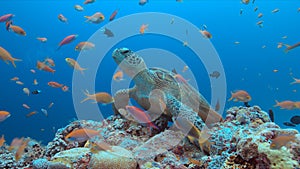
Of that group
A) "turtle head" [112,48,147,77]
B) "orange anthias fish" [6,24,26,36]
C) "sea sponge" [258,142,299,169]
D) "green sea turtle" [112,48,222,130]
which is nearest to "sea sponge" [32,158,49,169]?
"green sea turtle" [112,48,222,130]

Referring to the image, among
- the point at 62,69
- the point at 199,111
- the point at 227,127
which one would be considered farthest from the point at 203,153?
the point at 62,69

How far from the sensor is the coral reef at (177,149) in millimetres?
2111

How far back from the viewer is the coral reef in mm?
2111

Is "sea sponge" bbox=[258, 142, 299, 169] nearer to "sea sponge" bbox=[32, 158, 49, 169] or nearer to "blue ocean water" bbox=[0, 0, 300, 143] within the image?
"sea sponge" bbox=[32, 158, 49, 169]

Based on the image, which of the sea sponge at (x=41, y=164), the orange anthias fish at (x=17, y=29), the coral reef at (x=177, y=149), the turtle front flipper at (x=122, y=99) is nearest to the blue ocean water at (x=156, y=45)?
the orange anthias fish at (x=17, y=29)

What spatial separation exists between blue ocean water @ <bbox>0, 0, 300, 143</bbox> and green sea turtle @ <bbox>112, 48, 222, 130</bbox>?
23.5m

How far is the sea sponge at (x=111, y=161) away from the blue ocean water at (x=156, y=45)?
25.4 metres

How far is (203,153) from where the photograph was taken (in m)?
3.51

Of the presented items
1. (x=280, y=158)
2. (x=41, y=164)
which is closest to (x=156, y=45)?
(x=41, y=164)

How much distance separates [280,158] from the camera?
6.38 ft

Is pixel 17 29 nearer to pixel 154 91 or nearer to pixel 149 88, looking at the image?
pixel 149 88

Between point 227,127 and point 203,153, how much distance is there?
55 centimetres

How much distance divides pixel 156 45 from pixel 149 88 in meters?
47.9

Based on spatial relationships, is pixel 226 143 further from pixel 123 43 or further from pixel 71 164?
pixel 123 43
